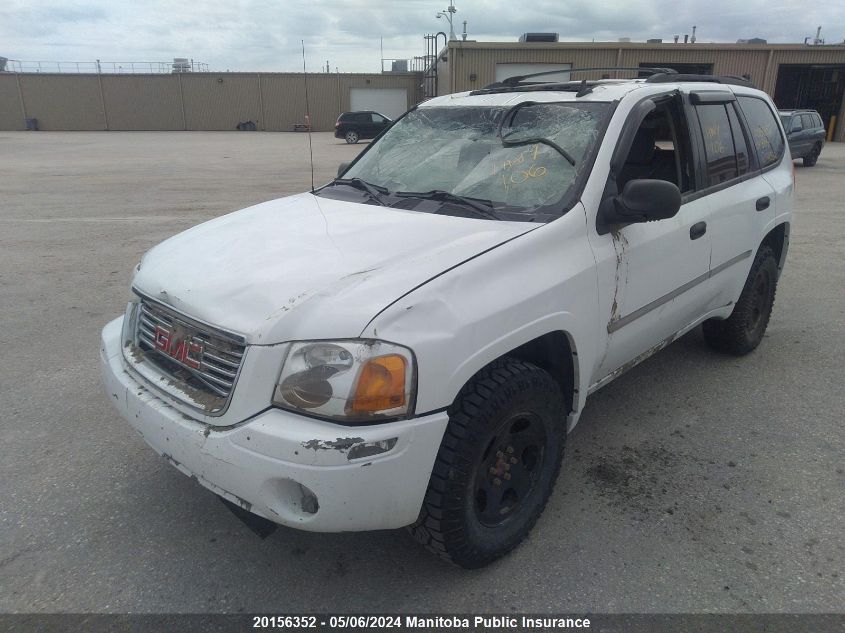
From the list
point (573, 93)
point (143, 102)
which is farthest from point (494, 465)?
point (143, 102)

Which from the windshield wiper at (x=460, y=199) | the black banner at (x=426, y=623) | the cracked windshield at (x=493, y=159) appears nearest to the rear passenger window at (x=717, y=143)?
the cracked windshield at (x=493, y=159)

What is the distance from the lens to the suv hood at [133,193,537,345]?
Result: 6.75 feet

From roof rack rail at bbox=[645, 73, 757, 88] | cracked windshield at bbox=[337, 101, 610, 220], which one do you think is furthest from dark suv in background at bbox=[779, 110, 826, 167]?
cracked windshield at bbox=[337, 101, 610, 220]

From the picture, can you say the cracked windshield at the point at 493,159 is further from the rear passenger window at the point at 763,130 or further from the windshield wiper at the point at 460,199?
the rear passenger window at the point at 763,130

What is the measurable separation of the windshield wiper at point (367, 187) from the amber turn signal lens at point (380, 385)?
1.33 meters

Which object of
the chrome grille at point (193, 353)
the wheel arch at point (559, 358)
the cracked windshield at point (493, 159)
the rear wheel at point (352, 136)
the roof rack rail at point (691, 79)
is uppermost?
the roof rack rail at point (691, 79)

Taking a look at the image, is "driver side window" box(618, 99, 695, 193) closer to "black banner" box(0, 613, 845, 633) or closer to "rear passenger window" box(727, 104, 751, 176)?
"rear passenger window" box(727, 104, 751, 176)

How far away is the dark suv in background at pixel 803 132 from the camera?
57.7 ft

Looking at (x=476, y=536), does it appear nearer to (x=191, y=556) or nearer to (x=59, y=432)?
(x=191, y=556)

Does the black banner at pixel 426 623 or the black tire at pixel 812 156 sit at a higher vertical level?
the black tire at pixel 812 156

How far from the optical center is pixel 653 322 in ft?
10.5

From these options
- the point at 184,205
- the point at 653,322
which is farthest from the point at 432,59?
the point at 653,322

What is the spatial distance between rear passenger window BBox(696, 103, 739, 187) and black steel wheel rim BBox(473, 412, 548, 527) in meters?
1.95

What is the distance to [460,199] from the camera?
2.93 meters
